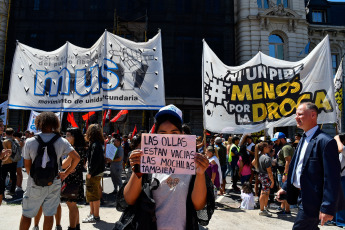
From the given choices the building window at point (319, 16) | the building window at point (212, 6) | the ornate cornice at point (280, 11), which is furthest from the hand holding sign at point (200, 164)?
the building window at point (319, 16)

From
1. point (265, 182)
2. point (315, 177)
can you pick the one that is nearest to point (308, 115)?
point (315, 177)

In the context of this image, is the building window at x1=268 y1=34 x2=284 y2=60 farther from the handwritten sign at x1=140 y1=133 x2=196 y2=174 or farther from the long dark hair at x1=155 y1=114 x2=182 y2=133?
the handwritten sign at x1=140 y1=133 x2=196 y2=174

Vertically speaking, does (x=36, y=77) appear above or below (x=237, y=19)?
below

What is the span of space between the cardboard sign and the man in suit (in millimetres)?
5639

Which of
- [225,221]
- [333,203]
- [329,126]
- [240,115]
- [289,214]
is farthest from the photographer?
[329,126]

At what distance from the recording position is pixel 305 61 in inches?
282

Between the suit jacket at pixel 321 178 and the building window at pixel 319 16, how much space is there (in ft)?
A: 81.9

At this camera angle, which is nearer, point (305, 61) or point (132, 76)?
point (305, 61)

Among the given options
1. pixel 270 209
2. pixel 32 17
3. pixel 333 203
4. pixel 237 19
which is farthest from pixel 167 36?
pixel 333 203

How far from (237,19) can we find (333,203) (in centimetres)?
2192

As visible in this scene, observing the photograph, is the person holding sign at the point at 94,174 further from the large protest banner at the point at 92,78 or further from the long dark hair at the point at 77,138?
the large protest banner at the point at 92,78

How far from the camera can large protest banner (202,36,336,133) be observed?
6836mm

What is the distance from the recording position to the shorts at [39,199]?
3.55m

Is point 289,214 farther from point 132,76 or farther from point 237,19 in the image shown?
point 237,19
